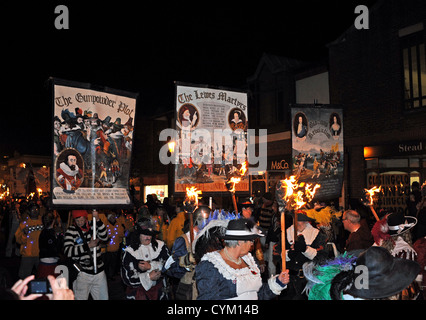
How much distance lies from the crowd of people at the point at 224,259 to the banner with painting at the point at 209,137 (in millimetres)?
1205

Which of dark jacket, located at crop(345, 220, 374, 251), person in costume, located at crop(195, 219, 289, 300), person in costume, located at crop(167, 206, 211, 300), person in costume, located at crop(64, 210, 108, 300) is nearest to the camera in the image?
person in costume, located at crop(195, 219, 289, 300)

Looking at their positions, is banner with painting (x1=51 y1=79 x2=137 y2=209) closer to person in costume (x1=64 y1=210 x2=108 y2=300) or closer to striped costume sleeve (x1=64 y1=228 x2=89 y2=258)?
person in costume (x1=64 y1=210 x2=108 y2=300)

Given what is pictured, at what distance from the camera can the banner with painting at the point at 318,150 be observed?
31.7 ft

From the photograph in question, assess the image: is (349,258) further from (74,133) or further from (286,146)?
(286,146)

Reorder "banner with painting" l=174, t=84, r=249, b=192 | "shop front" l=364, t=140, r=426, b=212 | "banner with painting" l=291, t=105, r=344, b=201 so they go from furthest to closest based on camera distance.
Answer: "shop front" l=364, t=140, r=426, b=212
"banner with painting" l=291, t=105, r=344, b=201
"banner with painting" l=174, t=84, r=249, b=192

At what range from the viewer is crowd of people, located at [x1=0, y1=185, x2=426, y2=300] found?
3674 mm

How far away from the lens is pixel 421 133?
15359mm

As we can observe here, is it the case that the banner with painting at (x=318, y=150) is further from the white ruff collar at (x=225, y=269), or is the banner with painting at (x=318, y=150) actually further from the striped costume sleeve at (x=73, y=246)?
the white ruff collar at (x=225, y=269)

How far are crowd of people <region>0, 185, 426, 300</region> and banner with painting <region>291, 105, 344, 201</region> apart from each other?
4.01ft

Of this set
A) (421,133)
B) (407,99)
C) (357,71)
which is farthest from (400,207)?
(357,71)

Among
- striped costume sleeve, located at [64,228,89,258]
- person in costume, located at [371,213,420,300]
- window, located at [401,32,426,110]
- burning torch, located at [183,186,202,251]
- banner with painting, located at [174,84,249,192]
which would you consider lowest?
striped costume sleeve, located at [64,228,89,258]

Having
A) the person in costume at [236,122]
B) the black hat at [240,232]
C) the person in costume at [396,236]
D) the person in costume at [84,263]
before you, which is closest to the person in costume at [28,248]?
the person in costume at [84,263]

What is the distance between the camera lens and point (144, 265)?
249 inches

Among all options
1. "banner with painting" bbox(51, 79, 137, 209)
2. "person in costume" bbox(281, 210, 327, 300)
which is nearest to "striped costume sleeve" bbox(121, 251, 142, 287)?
"banner with painting" bbox(51, 79, 137, 209)
